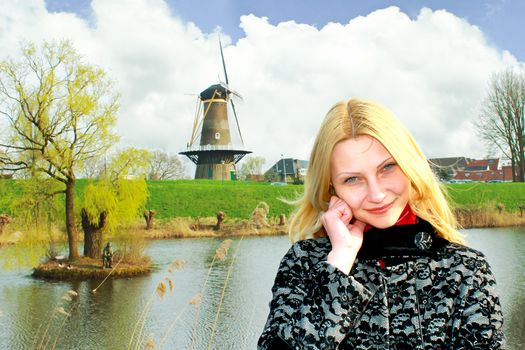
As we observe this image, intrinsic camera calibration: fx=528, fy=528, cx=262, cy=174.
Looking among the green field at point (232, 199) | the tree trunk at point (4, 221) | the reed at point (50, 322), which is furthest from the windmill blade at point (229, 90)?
the reed at point (50, 322)

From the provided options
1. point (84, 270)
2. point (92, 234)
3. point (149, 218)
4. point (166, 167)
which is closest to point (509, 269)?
point (84, 270)

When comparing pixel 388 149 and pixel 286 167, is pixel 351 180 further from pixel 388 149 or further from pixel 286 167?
pixel 286 167

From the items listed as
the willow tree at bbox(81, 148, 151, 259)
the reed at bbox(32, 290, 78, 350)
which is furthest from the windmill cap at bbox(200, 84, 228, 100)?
the reed at bbox(32, 290, 78, 350)

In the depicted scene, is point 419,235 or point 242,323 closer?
point 419,235

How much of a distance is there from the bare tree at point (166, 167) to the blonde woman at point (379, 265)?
118 feet

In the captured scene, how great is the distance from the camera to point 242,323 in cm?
789

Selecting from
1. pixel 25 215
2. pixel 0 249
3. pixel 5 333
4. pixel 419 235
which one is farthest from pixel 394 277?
pixel 0 249

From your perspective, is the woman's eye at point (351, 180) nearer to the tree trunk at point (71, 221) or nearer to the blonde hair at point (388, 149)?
the blonde hair at point (388, 149)

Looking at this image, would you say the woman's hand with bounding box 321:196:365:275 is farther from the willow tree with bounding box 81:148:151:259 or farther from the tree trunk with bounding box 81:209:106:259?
the tree trunk with bounding box 81:209:106:259

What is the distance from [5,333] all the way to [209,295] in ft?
11.0

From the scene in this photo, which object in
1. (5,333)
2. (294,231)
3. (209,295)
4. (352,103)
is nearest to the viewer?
(352,103)

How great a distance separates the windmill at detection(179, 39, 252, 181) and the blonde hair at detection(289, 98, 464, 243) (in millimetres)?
31388

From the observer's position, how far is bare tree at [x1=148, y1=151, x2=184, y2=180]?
121 feet

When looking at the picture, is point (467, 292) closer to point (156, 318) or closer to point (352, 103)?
point (352, 103)
